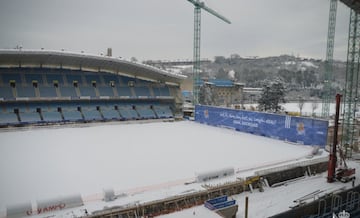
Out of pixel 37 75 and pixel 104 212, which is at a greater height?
pixel 37 75

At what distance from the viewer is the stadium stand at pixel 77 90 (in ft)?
89.1

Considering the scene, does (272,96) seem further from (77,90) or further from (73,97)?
(73,97)

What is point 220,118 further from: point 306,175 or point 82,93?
point 82,93

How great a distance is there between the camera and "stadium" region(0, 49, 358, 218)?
409 inches

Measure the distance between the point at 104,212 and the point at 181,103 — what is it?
2727 cm

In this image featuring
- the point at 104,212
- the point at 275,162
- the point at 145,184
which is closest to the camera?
the point at 104,212

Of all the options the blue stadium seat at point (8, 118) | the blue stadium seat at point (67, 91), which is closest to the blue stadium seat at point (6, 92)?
the blue stadium seat at point (8, 118)

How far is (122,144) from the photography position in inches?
765

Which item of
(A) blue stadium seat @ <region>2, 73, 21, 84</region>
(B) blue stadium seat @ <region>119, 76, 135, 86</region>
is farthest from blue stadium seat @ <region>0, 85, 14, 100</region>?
(B) blue stadium seat @ <region>119, 76, 135, 86</region>

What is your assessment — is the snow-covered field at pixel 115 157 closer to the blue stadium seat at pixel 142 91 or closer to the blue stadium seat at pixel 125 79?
the blue stadium seat at pixel 142 91

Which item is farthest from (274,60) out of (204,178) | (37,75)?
(204,178)

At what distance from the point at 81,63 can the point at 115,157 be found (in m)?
19.0

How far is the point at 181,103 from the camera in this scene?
35844 mm

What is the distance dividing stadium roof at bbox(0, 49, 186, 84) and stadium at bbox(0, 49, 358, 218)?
10cm
